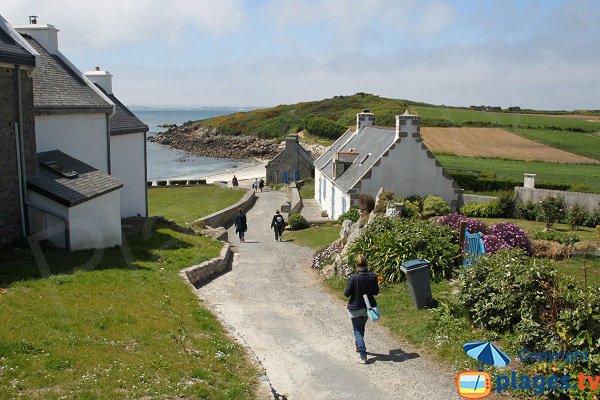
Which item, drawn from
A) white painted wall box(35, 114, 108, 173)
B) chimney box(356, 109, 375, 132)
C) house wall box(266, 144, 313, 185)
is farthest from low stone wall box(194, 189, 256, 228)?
house wall box(266, 144, 313, 185)

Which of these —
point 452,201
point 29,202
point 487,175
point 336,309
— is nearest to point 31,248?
point 29,202

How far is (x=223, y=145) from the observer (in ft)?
391

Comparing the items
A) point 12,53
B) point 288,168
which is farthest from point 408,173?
point 288,168

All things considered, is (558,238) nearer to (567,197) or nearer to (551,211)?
(551,211)

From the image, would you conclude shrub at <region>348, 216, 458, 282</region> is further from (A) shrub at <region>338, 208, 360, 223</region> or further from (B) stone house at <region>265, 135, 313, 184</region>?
(B) stone house at <region>265, 135, 313, 184</region>

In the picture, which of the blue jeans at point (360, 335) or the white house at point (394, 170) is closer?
the blue jeans at point (360, 335)

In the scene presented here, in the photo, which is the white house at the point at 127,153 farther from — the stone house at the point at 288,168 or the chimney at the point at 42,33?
the stone house at the point at 288,168

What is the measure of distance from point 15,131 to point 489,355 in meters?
13.2

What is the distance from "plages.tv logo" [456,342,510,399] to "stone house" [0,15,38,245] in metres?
12.1

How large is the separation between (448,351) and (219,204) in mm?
30834

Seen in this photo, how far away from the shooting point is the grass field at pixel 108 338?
739 cm

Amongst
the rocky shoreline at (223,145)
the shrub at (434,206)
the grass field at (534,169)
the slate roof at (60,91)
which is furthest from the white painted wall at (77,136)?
the rocky shoreline at (223,145)

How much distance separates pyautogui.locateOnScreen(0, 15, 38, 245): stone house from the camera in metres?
14.4

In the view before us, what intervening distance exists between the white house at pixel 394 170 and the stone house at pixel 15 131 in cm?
1729
